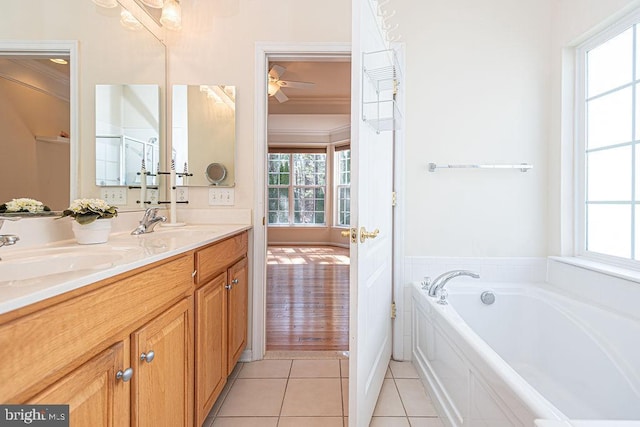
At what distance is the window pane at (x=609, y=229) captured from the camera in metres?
1.83

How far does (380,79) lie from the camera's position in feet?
Answer: 5.37

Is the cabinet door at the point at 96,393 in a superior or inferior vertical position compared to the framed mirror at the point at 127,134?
inferior

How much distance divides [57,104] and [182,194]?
1050 mm

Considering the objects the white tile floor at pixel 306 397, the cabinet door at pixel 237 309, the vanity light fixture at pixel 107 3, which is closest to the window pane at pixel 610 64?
the white tile floor at pixel 306 397

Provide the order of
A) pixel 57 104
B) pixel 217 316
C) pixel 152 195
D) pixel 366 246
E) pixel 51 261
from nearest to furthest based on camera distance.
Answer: pixel 51 261 → pixel 57 104 → pixel 366 246 → pixel 217 316 → pixel 152 195

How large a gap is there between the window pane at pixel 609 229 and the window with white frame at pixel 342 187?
5.51m

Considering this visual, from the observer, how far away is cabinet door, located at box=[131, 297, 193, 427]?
37.9 inches

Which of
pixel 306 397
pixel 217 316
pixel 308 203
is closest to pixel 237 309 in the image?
pixel 217 316

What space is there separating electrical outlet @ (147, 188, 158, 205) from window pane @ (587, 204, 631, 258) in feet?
9.10

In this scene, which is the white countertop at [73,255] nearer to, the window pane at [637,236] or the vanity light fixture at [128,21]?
the vanity light fixture at [128,21]

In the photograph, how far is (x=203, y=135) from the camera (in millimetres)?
2338

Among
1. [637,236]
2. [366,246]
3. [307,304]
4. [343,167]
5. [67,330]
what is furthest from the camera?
[343,167]

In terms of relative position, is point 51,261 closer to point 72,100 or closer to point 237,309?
point 72,100

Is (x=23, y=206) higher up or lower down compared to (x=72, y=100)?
lower down
